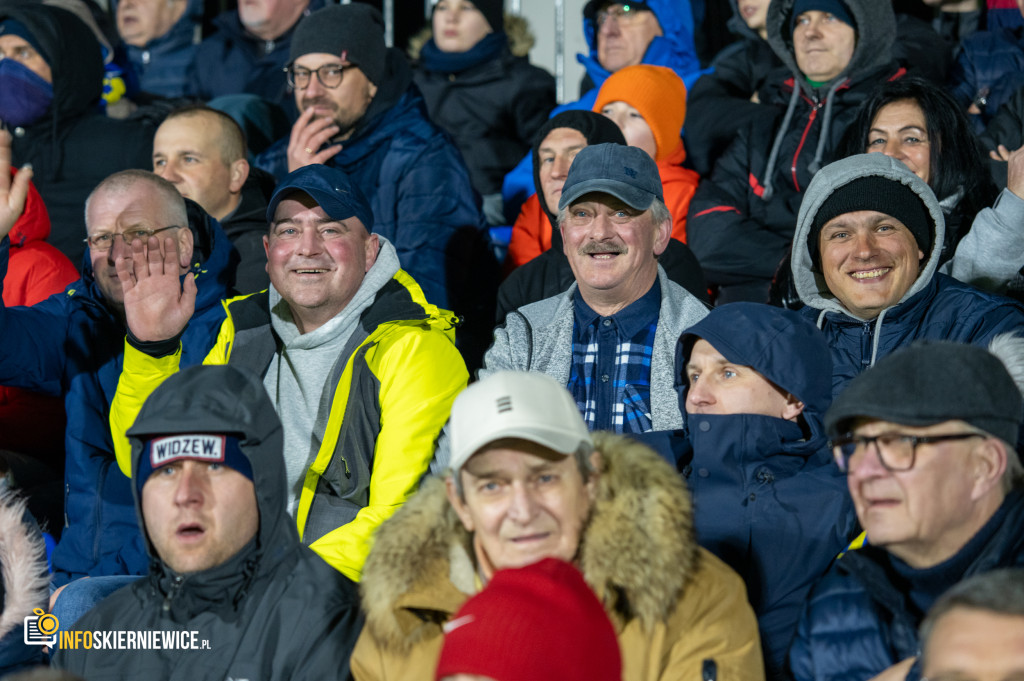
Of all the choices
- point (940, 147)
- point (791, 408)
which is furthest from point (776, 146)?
point (791, 408)

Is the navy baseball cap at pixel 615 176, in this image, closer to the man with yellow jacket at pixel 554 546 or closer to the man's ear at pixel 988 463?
A: the man with yellow jacket at pixel 554 546

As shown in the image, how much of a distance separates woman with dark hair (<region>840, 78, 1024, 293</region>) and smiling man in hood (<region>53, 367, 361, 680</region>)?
242 centimetres

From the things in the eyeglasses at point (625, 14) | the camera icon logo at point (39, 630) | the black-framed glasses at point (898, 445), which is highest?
the eyeglasses at point (625, 14)

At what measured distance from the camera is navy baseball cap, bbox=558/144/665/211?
4285 millimetres

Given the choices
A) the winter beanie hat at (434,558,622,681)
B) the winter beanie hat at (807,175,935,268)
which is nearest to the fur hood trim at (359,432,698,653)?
the winter beanie hat at (434,558,622,681)

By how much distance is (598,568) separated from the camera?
2.72 meters

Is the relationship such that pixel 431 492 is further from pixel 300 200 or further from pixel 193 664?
pixel 300 200

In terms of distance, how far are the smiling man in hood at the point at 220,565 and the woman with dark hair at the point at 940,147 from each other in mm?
2600

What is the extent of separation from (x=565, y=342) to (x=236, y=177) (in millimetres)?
2145

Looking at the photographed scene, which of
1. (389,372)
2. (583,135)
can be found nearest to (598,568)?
(389,372)

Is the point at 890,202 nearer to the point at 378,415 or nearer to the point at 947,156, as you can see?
the point at 947,156

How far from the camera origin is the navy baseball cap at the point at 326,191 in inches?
170

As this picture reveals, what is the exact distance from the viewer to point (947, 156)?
4.51m

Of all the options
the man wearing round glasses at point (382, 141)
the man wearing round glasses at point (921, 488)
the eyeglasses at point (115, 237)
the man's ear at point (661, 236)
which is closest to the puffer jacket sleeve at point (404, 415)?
the man's ear at point (661, 236)
